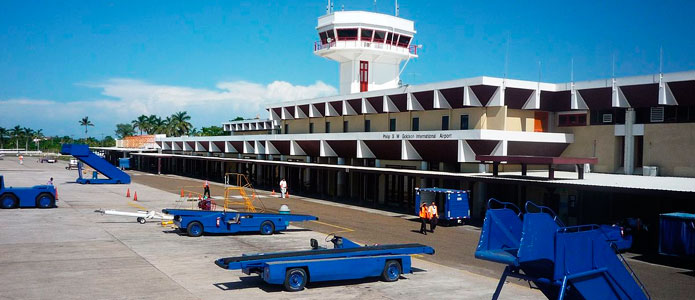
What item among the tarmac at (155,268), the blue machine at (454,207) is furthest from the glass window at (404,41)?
the tarmac at (155,268)

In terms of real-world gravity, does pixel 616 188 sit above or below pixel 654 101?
below

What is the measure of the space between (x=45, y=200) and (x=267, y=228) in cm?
1862

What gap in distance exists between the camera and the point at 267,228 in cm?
2777

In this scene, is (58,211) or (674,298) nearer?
(674,298)

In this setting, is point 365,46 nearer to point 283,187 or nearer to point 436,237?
point 283,187

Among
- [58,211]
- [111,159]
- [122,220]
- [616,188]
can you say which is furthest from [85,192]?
[111,159]

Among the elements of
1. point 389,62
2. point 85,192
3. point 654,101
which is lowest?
point 85,192

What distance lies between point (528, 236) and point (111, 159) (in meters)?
130

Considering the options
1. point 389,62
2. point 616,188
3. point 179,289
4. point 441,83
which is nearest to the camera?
point 179,289

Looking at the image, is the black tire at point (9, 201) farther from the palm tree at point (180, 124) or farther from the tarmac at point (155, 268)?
the palm tree at point (180, 124)

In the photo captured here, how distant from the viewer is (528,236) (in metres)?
10.2

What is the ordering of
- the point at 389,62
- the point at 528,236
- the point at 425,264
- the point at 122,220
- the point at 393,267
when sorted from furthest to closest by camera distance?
the point at 389,62 < the point at 122,220 < the point at 425,264 < the point at 393,267 < the point at 528,236

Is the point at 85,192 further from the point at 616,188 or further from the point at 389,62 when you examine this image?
the point at 616,188

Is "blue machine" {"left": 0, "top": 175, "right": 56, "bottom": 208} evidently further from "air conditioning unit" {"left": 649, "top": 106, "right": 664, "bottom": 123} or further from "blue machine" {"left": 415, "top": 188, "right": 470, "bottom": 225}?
"air conditioning unit" {"left": 649, "top": 106, "right": 664, "bottom": 123}
